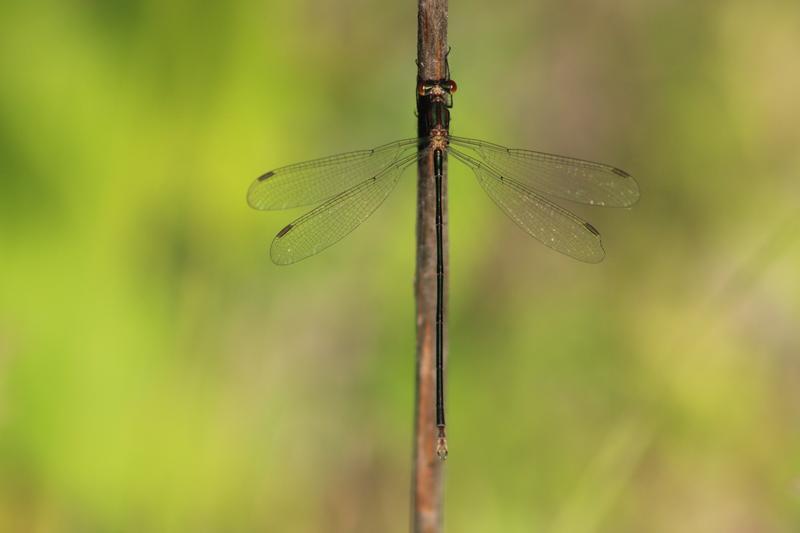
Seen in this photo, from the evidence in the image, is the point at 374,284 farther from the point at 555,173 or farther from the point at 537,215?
the point at 555,173

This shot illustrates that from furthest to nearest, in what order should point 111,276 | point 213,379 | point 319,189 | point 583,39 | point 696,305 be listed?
point 583,39 → point 696,305 → point 319,189 → point 213,379 → point 111,276

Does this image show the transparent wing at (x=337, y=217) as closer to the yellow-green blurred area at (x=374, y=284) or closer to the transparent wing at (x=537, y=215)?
the yellow-green blurred area at (x=374, y=284)

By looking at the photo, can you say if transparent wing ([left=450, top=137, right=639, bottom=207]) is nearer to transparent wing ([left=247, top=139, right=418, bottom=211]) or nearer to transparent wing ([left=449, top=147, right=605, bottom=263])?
A: transparent wing ([left=449, top=147, right=605, bottom=263])

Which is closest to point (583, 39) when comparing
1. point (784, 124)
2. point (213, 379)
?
point (784, 124)

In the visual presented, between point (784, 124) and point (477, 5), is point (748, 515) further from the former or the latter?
point (477, 5)

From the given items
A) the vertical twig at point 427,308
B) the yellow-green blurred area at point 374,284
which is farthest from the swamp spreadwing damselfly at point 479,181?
the vertical twig at point 427,308

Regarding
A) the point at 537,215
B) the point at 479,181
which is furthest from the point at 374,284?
the point at 537,215
